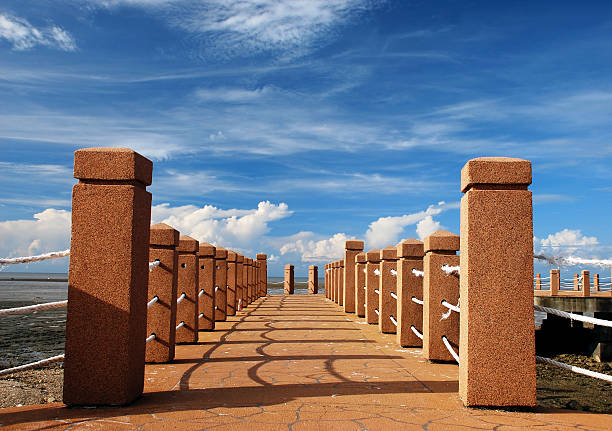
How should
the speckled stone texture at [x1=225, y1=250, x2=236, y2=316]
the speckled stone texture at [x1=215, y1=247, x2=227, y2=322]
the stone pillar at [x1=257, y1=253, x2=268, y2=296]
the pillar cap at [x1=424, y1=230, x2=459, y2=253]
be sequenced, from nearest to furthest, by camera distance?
the pillar cap at [x1=424, y1=230, x2=459, y2=253] → the speckled stone texture at [x1=215, y1=247, x2=227, y2=322] → the speckled stone texture at [x1=225, y1=250, x2=236, y2=316] → the stone pillar at [x1=257, y1=253, x2=268, y2=296]

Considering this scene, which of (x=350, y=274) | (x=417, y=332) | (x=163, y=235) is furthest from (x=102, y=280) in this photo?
(x=350, y=274)

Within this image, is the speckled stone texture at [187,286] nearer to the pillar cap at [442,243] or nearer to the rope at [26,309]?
the rope at [26,309]

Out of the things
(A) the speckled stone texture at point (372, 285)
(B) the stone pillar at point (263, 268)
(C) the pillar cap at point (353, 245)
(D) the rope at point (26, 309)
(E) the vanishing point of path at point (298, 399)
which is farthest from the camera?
(B) the stone pillar at point (263, 268)

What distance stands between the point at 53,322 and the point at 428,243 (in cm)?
1684

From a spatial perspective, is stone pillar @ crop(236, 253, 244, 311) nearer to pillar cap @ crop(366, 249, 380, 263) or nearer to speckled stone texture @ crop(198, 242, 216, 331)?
pillar cap @ crop(366, 249, 380, 263)

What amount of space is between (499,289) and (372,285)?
611cm

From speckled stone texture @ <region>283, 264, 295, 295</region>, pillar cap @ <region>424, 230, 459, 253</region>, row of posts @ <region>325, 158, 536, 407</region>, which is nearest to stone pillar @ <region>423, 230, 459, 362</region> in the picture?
pillar cap @ <region>424, 230, 459, 253</region>

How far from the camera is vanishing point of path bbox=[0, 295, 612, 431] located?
3.44 metres

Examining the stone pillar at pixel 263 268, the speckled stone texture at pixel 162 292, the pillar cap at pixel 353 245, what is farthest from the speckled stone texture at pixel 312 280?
the speckled stone texture at pixel 162 292

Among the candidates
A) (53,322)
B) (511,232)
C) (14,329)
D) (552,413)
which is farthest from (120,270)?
(53,322)

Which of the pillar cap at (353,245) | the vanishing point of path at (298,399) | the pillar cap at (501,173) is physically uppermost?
the pillar cap at (501,173)

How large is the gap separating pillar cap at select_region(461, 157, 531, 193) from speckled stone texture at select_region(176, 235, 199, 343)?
4.26 m

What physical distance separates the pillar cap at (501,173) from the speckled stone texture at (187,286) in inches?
168

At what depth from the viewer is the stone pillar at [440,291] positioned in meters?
5.39
